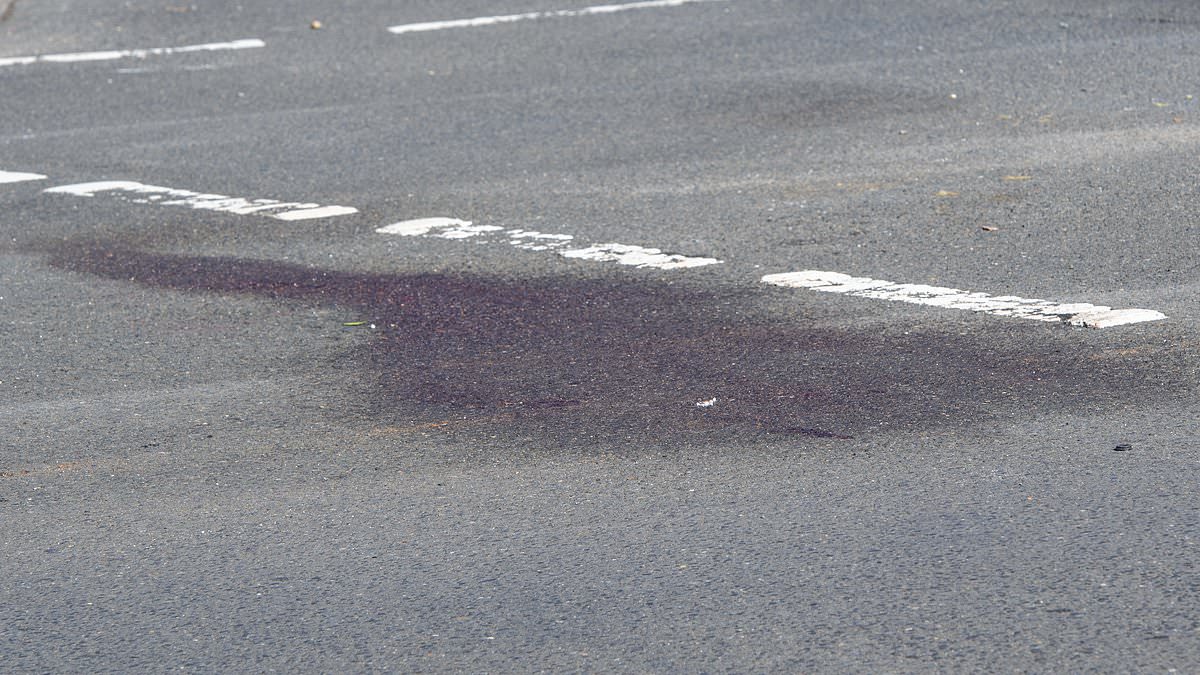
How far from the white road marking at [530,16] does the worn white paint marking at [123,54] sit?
1349mm

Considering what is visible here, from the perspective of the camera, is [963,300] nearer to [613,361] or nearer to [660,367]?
[660,367]

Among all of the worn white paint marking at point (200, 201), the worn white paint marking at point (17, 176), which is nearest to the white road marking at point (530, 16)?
the worn white paint marking at point (17, 176)

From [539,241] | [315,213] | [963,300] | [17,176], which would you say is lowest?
[963,300]

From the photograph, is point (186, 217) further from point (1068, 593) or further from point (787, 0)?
point (787, 0)

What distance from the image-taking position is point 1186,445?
5430 millimetres

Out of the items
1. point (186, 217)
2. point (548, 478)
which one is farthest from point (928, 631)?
point (186, 217)

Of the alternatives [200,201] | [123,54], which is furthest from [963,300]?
[123,54]

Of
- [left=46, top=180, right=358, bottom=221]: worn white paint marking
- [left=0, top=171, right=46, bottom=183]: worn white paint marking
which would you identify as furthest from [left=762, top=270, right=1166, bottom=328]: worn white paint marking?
[left=0, top=171, right=46, bottom=183]: worn white paint marking

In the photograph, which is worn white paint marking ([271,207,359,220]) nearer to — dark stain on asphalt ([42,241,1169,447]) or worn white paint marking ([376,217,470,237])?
worn white paint marking ([376,217,470,237])

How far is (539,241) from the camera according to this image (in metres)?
8.34

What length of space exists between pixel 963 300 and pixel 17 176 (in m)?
6.01

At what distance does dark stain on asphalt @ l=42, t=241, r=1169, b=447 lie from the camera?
5.86 meters

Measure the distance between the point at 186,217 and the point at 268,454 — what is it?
142 inches

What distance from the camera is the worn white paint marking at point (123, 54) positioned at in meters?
13.1
